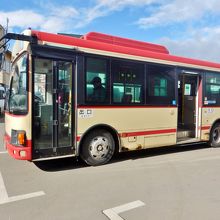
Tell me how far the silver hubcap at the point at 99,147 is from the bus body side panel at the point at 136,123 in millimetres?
393

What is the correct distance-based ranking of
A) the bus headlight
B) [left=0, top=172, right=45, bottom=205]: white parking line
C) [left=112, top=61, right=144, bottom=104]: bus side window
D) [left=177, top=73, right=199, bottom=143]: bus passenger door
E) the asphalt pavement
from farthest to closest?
[left=177, top=73, right=199, bottom=143]: bus passenger door
[left=112, top=61, right=144, bottom=104]: bus side window
the bus headlight
[left=0, top=172, right=45, bottom=205]: white parking line
the asphalt pavement

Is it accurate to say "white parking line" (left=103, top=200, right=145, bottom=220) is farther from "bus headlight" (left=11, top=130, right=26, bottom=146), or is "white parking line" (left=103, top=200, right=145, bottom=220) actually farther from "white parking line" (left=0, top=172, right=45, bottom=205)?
"bus headlight" (left=11, top=130, right=26, bottom=146)

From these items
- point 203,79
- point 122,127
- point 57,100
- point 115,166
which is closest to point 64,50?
point 57,100

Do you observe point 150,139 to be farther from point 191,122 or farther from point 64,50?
point 64,50

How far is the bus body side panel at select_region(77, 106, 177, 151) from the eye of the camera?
6.93 metres

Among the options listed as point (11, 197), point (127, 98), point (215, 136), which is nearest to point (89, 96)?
point (127, 98)

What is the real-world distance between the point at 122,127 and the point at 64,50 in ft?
7.87

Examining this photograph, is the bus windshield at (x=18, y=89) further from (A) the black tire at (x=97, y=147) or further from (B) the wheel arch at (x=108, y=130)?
(A) the black tire at (x=97, y=147)

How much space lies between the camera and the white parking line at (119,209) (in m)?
4.34

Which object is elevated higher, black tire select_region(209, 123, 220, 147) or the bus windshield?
the bus windshield

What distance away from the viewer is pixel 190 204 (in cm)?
481

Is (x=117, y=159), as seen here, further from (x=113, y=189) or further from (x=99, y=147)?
(x=113, y=189)

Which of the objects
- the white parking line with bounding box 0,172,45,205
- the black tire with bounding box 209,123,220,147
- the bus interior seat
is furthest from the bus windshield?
the black tire with bounding box 209,123,220,147

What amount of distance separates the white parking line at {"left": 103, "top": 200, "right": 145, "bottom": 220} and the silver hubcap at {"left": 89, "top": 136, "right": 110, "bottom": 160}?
242 cm
